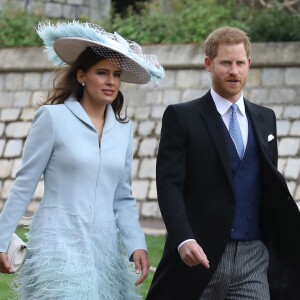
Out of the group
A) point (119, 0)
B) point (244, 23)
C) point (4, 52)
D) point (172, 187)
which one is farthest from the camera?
point (119, 0)

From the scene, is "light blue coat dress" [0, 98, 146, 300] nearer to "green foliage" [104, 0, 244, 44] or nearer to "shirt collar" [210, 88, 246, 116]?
"shirt collar" [210, 88, 246, 116]

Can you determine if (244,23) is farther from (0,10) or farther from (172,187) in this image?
(172,187)

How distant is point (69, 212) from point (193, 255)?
0.63 meters

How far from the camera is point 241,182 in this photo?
217 inches

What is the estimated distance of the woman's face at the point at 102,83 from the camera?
18.8ft

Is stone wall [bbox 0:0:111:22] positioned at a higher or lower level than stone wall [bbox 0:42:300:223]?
higher

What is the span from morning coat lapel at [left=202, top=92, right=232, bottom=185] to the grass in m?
2.25

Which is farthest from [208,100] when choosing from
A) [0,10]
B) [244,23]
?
[0,10]

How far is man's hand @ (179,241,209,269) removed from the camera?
17.2 feet

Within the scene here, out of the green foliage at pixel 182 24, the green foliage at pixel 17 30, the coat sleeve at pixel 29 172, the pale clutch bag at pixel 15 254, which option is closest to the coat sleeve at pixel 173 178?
the coat sleeve at pixel 29 172

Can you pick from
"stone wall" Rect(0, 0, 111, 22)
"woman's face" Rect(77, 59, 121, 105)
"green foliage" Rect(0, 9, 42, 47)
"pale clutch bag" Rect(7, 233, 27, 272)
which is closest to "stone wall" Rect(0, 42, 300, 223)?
"green foliage" Rect(0, 9, 42, 47)

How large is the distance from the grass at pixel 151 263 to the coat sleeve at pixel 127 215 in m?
1.93

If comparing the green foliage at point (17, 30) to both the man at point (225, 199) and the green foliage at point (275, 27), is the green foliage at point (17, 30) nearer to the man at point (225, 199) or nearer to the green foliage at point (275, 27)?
the green foliage at point (275, 27)

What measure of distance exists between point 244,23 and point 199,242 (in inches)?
391
